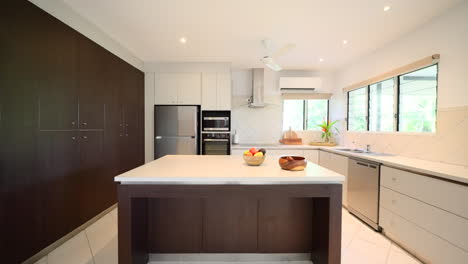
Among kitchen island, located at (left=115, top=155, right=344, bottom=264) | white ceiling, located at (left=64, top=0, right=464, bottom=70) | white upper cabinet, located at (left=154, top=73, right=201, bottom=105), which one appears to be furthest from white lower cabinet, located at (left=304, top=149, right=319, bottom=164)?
white upper cabinet, located at (left=154, top=73, right=201, bottom=105)

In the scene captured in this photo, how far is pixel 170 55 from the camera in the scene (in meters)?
3.54

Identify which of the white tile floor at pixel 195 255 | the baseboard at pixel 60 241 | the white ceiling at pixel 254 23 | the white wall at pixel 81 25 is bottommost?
the white tile floor at pixel 195 255

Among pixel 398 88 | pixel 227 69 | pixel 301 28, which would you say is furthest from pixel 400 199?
pixel 227 69

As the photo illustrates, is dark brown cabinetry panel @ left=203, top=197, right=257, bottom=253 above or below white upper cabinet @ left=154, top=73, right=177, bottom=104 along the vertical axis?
below

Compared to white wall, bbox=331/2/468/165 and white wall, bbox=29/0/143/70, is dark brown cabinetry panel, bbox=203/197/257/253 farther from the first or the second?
white wall, bbox=29/0/143/70

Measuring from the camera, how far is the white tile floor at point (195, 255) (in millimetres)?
1799

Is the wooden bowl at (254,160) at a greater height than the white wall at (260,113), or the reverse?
the white wall at (260,113)

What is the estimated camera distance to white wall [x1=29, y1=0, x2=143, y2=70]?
1908 mm

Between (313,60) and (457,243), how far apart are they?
125 inches

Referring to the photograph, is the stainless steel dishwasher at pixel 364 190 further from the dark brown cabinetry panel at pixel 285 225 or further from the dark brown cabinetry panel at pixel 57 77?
the dark brown cabinetry panel at pixel 57 77

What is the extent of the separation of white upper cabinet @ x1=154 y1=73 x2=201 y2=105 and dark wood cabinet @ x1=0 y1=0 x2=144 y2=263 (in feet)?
3.56

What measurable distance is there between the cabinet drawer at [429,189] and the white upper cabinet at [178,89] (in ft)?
10.9

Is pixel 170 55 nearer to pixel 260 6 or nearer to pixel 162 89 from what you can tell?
pixel 162 89

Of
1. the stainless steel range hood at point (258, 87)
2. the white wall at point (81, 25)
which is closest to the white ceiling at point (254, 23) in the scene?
the white wall at point (81, 25)
